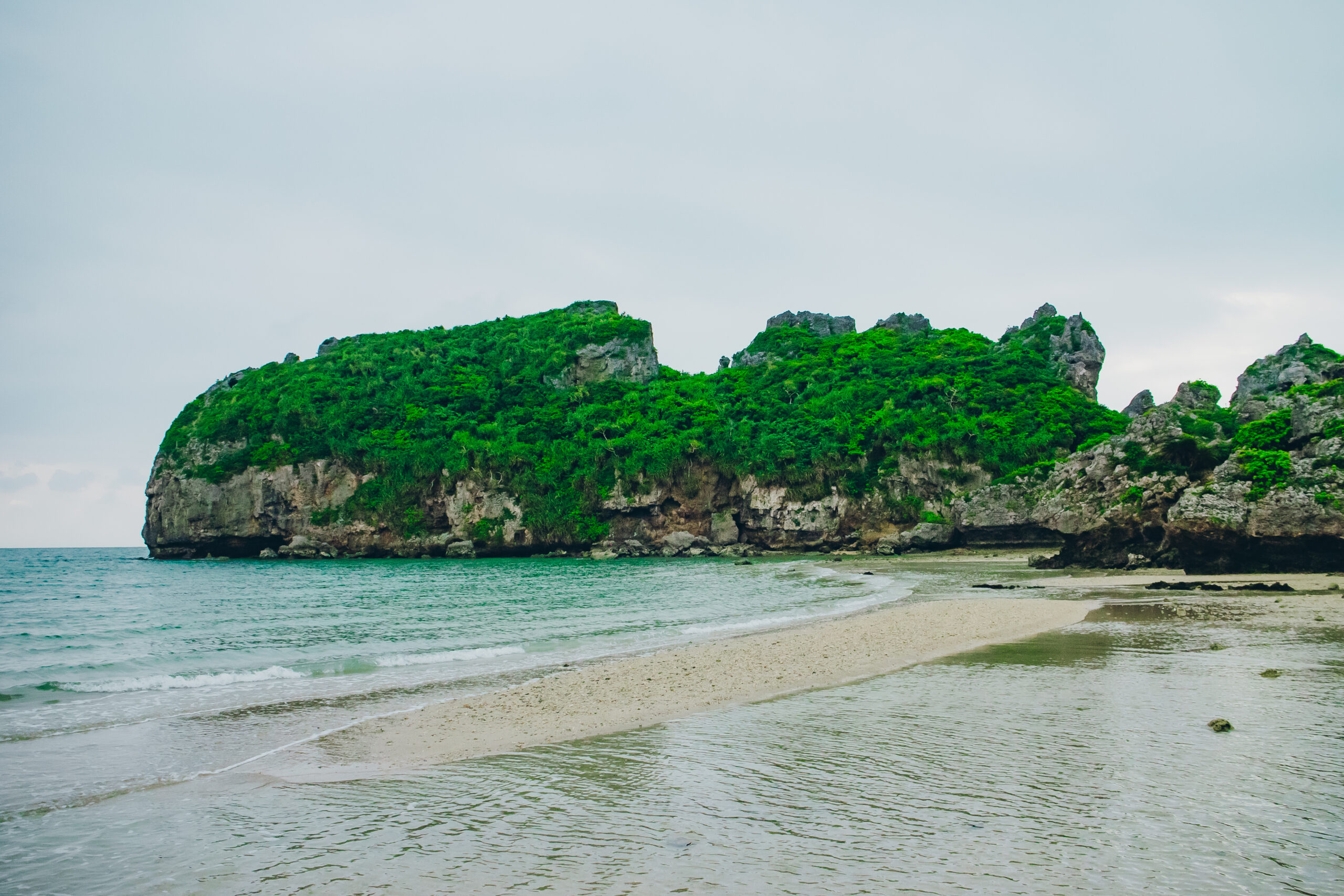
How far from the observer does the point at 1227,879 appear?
404 centimetres

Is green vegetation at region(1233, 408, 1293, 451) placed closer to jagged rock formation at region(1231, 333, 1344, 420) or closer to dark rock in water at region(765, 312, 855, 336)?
jagged rock formation at region(1231, 333, 1344, 420)

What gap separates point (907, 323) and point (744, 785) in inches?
4035

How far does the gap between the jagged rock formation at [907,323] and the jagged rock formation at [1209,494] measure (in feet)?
183

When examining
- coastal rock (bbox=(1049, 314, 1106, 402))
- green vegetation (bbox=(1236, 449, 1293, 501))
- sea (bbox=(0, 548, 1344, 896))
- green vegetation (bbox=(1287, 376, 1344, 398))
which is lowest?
sea (bbox=(0, 548, 1344, 896))

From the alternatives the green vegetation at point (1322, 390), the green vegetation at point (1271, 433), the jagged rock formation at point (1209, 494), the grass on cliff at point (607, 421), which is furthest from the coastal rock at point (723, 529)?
the green vegetation at point (1322, 390)

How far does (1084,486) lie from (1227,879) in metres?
35.7

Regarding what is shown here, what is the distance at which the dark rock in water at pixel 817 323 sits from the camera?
4112 inches

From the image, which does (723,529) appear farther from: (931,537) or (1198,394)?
(1198,394)

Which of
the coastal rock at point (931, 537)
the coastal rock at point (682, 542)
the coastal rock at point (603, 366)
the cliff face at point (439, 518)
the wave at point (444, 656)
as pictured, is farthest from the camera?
the coastal rock at point (603, 366)

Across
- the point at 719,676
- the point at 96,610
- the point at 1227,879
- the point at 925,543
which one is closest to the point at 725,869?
the point at 1227,879

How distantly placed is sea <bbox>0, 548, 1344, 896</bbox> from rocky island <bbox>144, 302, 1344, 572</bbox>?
137 ft

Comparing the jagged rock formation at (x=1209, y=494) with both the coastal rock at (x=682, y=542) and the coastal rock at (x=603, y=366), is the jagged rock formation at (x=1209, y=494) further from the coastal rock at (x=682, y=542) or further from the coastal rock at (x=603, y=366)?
the coastal rock at (x=603, y=366)

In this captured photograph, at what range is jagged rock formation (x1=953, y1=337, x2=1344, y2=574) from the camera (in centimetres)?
2397

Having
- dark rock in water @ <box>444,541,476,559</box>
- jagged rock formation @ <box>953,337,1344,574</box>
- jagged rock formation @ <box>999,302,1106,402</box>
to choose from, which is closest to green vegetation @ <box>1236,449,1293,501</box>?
jagged rock formation @ <box>953,337,1344,574</box>
